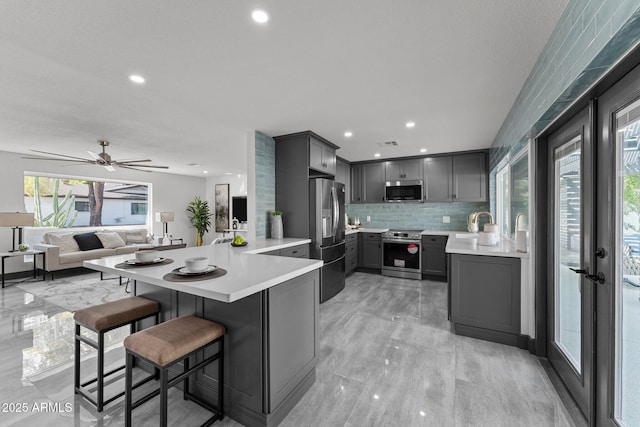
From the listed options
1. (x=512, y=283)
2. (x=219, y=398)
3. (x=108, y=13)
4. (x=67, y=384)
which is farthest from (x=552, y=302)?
(x=67, y=384)

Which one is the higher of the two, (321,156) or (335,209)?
(321,156)

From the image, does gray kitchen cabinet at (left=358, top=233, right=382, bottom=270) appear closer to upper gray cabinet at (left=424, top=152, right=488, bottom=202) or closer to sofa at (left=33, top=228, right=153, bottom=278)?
upper gray cabinet at (left=424, top=152, right=488, bottom=202)

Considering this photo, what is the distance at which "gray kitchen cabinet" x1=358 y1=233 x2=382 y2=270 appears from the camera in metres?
5.29

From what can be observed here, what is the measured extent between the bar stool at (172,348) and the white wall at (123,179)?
602cm

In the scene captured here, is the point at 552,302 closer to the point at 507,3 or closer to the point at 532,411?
the point at 532,411

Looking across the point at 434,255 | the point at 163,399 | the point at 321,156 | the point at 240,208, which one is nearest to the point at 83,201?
the point at 240,208

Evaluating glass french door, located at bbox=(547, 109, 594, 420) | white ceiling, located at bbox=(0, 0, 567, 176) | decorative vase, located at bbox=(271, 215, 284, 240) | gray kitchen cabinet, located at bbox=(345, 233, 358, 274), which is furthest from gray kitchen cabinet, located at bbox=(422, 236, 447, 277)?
decorative vase, located at bbox=(271, 215, 284, 240)

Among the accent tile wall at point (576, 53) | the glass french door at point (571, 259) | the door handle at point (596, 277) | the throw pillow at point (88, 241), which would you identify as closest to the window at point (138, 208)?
the throw pillow at point (88, 241)

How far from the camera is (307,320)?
1881 mm

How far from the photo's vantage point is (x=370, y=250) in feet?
17.6

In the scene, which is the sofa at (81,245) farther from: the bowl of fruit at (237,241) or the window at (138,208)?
the bowl of fruit at (237,241)

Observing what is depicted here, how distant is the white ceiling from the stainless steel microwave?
5.42ft

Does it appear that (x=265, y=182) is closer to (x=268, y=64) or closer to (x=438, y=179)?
(x=268, y=64)

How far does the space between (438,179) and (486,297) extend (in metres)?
2.95
